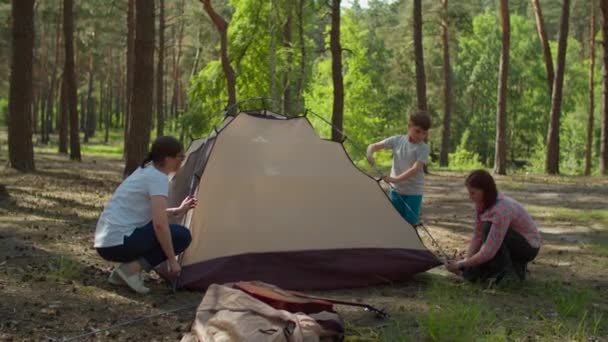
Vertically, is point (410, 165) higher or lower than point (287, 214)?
higher

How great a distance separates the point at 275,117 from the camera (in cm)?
650

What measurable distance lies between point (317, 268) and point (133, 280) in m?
1.58

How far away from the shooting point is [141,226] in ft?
17.7

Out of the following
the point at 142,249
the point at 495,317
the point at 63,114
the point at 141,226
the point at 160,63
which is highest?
the point at 160,63

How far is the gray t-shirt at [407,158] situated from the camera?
6.70 m

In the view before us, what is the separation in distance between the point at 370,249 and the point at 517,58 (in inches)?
1758

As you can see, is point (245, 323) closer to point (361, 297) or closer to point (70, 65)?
point (361, 297)

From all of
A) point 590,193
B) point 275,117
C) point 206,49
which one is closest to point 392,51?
point 206,49

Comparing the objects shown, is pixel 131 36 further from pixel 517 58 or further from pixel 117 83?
pixel 117 83

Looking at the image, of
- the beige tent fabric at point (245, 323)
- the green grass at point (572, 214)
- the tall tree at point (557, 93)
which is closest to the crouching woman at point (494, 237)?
the beige tent fabric at point (245, 323)

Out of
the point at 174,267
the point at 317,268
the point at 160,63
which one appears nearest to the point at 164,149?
the point at 174,267

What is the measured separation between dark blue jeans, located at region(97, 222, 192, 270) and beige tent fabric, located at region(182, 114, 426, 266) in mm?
466

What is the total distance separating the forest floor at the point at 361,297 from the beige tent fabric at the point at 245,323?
1.16 feet

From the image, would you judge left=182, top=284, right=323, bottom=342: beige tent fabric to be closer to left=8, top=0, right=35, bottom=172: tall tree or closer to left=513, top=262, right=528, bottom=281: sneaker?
left=513, top=262, right=528, bottom=281: sneaker
